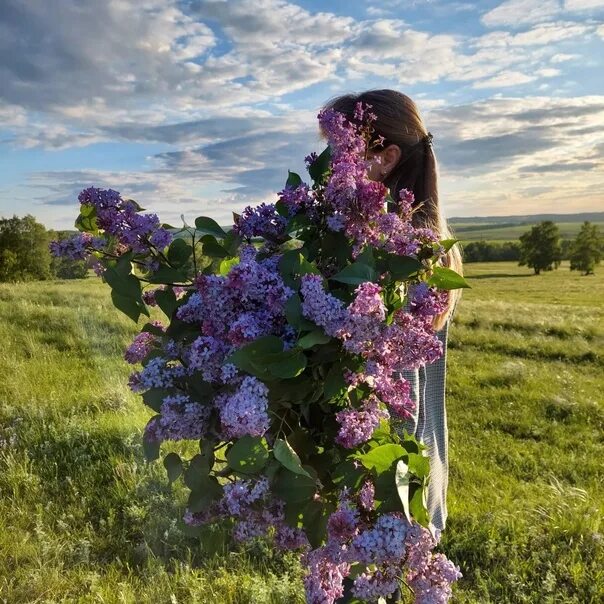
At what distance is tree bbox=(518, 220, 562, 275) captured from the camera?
94.9m

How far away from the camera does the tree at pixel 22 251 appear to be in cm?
6169

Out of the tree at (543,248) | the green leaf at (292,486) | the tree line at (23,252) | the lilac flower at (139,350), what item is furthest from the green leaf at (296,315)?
the tree at (543,248)

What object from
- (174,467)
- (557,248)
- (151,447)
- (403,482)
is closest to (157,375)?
(151,447)

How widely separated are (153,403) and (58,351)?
31.9 ft

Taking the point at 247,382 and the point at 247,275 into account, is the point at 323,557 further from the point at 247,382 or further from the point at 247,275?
the point at 247,275

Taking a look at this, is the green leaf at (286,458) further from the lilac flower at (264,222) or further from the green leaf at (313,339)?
the lilac flower at (264,222)

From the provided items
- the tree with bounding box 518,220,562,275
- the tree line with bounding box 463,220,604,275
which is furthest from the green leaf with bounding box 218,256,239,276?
the tree with bounding box 518,220,562,275

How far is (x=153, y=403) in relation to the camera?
198cm

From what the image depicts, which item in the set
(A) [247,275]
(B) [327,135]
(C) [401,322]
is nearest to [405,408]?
(C) [401,322]

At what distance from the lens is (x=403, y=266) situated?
190cm

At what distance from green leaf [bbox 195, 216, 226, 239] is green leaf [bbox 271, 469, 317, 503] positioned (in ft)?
2.70

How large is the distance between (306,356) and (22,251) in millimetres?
70157

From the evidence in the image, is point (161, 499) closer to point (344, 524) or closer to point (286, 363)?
point (344, 524)

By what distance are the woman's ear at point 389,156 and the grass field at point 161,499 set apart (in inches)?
126
